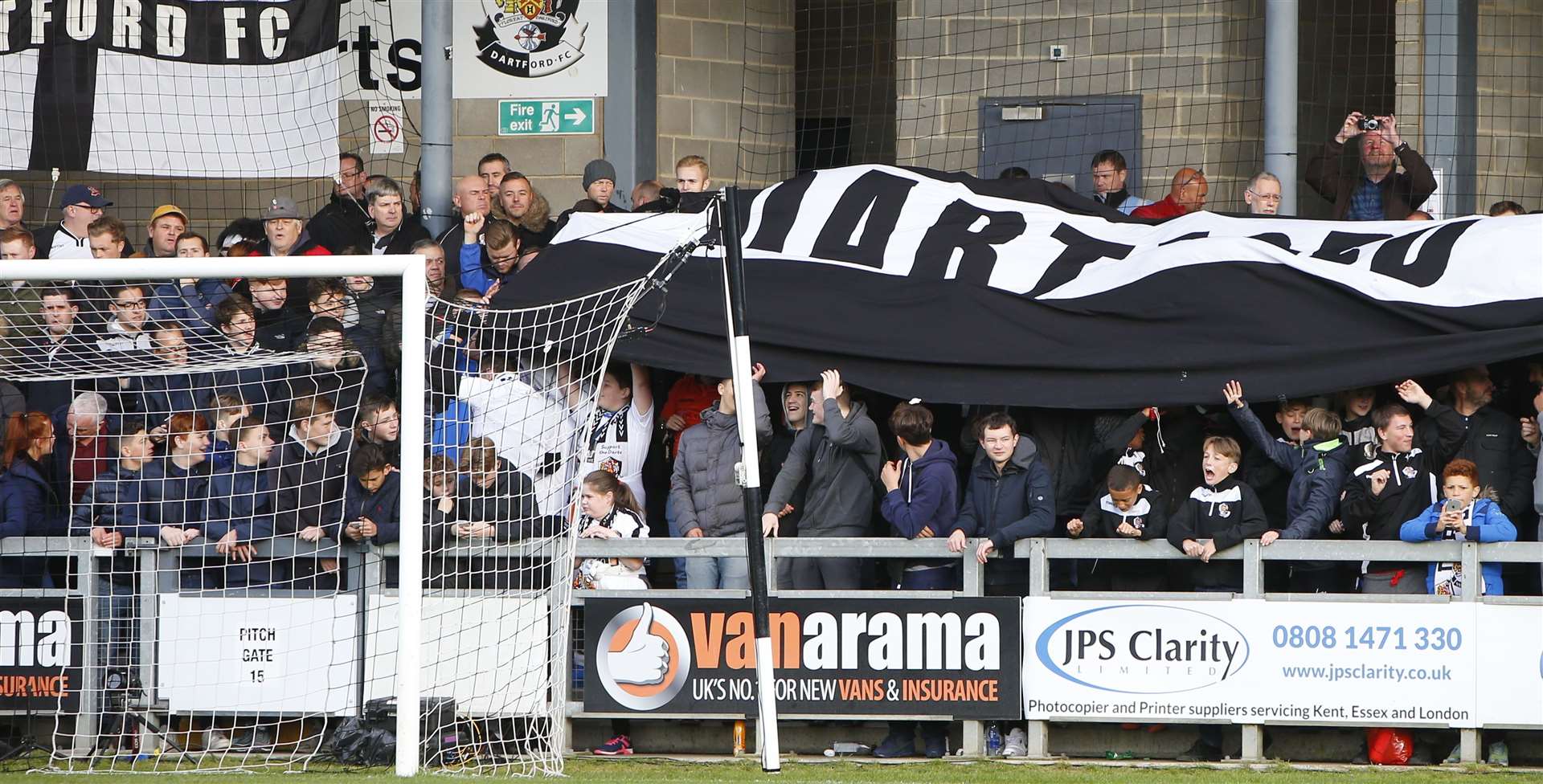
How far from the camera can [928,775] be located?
7.83m

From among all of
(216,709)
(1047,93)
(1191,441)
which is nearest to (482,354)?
(216,709)

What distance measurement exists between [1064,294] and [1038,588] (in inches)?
57.6

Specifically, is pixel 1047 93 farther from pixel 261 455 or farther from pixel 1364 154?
pixel 261 455

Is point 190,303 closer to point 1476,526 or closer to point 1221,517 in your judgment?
point 1221,517

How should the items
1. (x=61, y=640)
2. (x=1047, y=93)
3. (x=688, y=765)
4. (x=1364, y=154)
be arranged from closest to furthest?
(x=688, y=765) < (x=61, y=640) < (x=1364, y=154) < (x=1047, y=93)

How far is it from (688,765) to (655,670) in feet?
1.72

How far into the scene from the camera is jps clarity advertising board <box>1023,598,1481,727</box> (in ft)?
26.2

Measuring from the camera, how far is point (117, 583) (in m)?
9.12

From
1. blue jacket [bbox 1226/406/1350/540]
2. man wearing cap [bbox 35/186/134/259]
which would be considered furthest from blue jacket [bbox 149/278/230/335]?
blue jacket [bbox 1226/406/1350/540]

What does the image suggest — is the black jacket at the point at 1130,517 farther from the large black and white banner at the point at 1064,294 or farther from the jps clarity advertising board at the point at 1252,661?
the large black and white banner at the point at 1064,294

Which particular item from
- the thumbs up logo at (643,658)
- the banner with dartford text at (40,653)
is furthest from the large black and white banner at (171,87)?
the thumbs up logo at (643,658)

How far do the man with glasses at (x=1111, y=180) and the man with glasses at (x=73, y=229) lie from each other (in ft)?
18.6

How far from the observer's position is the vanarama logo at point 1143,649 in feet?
26.9

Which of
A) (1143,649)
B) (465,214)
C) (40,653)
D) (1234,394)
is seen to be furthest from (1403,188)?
(40,653)
